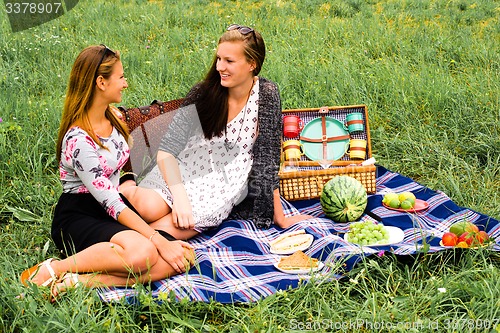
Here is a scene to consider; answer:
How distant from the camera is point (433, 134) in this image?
577 cm

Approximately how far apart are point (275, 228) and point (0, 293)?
80.9 inches

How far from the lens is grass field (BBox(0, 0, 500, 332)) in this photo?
10.7 feet

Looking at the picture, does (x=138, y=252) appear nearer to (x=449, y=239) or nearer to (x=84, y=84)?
(x=84, y=84)

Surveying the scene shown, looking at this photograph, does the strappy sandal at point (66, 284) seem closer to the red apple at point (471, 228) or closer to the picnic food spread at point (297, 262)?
the picnic food spread at point (297, 262)

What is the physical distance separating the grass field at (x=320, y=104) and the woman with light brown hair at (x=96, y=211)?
10.0 inches

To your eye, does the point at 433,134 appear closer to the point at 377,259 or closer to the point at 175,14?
the point at 377,259

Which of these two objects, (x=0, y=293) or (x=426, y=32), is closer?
(x=0, y=293)

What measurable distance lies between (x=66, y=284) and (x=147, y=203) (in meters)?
0.98

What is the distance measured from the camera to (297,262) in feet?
12.7

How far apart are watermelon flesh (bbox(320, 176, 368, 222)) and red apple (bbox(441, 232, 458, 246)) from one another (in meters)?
0.83

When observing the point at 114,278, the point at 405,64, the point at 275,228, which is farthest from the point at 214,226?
the point at 405,64

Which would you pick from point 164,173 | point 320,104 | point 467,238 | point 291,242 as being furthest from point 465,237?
point 320,104

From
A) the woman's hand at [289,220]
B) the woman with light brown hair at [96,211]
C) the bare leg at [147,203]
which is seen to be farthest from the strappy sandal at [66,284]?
the woman's hand at [289,220]

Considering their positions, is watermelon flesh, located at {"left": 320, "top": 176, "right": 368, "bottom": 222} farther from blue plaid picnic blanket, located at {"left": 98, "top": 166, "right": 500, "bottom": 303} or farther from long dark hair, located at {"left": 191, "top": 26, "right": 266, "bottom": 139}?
long dark hair, located at {"left": 191, "top": 26, "right": 266, "bottom": 139}
